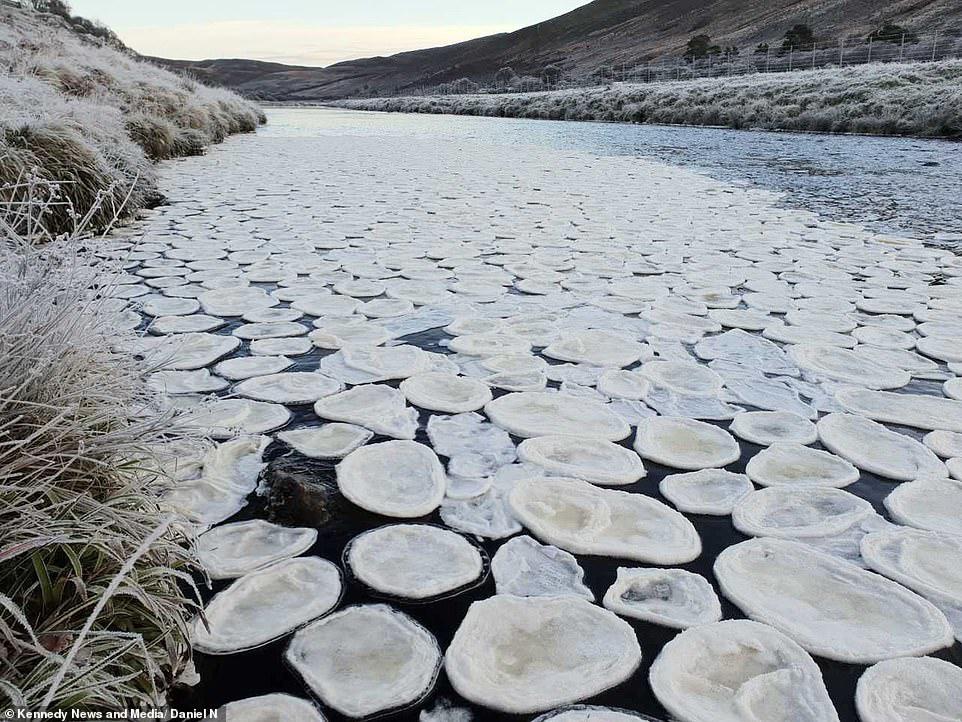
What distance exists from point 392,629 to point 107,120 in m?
5.35

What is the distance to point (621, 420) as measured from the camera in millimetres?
1734

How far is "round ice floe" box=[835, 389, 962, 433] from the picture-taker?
1.71 metres

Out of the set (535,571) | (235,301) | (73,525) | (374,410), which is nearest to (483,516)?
(535,571)

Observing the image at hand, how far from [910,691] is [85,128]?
5.18m

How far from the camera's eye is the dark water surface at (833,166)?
4742 millimetres

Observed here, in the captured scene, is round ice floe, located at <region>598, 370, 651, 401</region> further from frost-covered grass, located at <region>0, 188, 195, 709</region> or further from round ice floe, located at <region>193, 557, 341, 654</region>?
frost-covered grass, located at <region>0, 188, 195, 709</region>

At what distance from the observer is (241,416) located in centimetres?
170

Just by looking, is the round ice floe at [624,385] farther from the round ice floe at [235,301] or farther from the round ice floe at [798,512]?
the round ice floe at [235,301]

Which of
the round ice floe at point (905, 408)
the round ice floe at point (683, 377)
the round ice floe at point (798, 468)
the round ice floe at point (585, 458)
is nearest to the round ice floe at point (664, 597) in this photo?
Answer: the round ice floe at point (585, 458)

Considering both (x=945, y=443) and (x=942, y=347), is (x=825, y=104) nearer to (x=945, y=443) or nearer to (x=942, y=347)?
(x=942, y=347)

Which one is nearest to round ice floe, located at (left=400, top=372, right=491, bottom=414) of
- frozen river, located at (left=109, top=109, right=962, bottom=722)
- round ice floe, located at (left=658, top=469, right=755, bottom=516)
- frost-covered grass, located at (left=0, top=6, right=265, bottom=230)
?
frozen river, located at (left=109, top=109, right=962, bottom=722)

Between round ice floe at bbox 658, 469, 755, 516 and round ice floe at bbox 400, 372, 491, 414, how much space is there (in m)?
0.58

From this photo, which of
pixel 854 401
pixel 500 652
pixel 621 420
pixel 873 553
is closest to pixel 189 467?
pixel 500 652

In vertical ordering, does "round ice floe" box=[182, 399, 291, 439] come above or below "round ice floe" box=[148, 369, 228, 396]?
below
